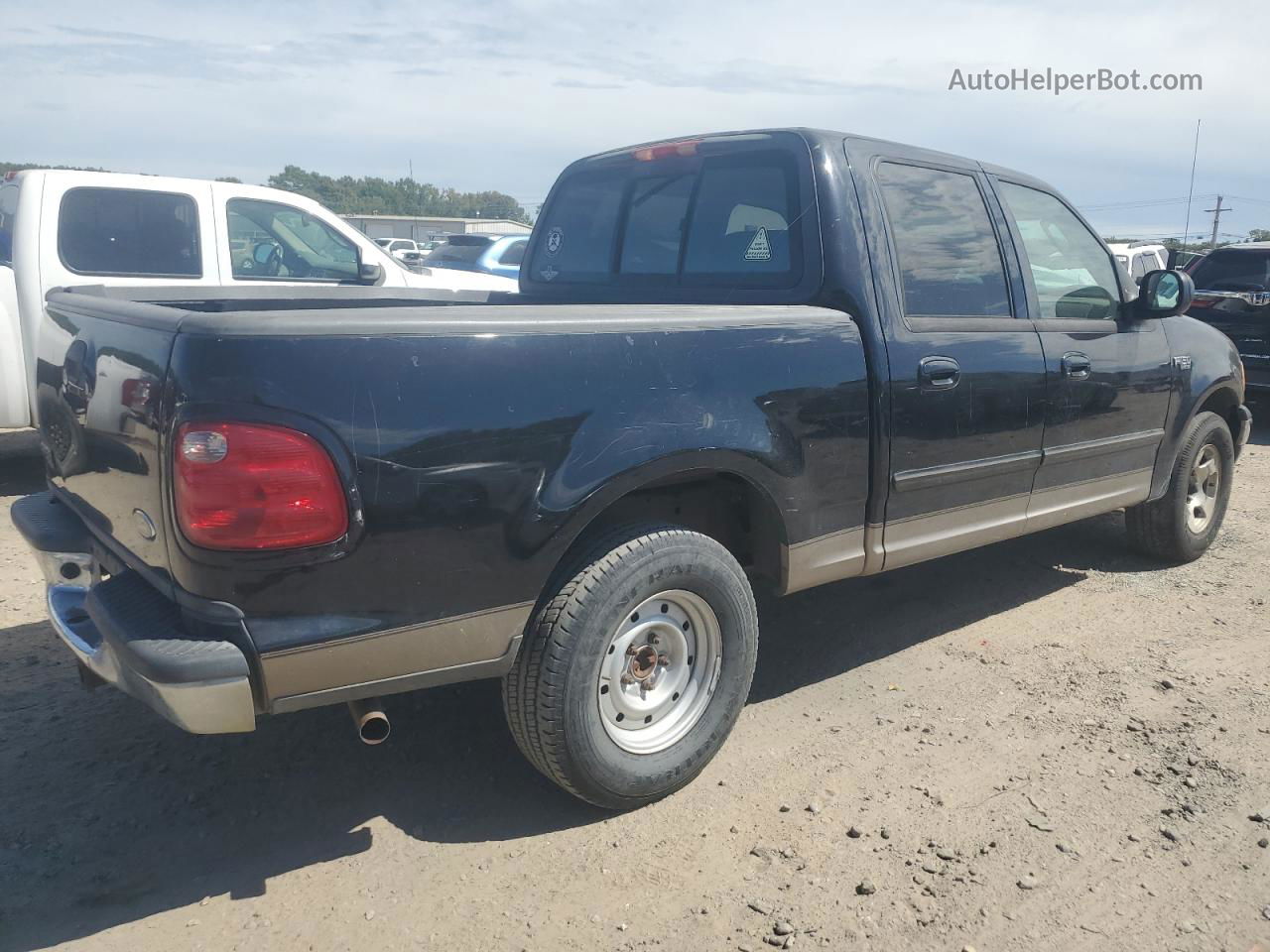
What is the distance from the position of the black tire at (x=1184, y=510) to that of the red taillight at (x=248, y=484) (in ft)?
14.6

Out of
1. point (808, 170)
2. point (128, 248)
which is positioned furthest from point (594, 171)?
point (128, 248)

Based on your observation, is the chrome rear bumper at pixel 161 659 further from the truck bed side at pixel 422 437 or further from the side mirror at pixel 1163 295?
the side mirror at pixel 1163 295

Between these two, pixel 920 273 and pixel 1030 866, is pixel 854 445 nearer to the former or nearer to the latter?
pixel 920 273

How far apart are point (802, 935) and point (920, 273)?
2.30 meters

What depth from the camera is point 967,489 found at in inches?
154

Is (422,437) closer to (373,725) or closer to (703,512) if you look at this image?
(373,725)

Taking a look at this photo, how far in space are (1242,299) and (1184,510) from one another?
615cm

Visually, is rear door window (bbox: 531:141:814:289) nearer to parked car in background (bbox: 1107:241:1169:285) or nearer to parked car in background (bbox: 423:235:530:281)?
parked car in background (bbox: 423:235:530:281)

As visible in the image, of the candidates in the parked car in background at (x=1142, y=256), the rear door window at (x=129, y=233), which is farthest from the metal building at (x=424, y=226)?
the rear door window at (x=129, y=233)

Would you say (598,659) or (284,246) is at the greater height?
(284,246)

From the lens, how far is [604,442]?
9.00ft

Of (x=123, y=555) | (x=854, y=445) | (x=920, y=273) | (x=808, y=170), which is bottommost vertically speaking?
(x=123, y=555)

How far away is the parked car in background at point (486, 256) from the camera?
13.3 meters

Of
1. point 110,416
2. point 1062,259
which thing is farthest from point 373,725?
point 1062,259
